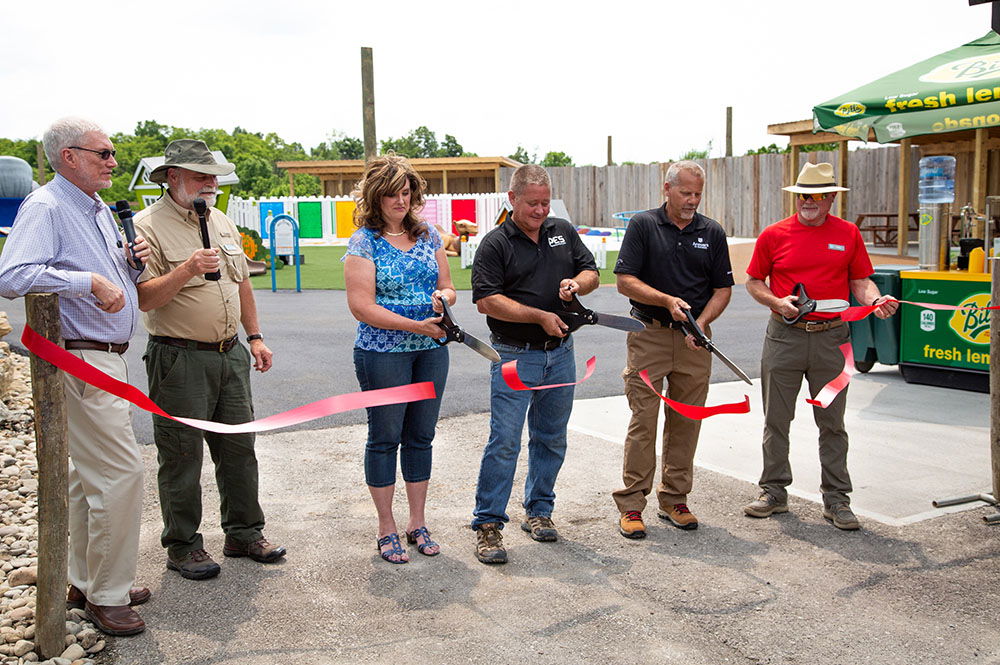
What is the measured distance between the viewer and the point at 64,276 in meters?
3.35

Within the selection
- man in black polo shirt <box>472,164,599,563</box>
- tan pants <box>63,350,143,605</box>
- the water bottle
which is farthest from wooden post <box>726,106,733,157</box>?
tan pants <box>63,350,143,605</box>

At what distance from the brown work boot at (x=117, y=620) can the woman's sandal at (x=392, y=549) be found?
113 centimetres

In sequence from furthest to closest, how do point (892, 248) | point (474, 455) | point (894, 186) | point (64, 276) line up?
point (894, 186)
point (892, 248)
point (474, 455)
point (64, 276)

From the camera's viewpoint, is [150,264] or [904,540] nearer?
[150,264]

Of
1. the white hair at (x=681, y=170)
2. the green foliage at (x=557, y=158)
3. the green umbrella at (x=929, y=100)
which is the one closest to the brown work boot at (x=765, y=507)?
the white hair at (x=681, y=170)

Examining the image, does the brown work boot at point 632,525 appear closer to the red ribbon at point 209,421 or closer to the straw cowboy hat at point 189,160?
the red ribbon at point 209,421

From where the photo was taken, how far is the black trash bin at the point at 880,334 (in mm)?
8906

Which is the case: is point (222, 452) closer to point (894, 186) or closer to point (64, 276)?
point (64, 276)

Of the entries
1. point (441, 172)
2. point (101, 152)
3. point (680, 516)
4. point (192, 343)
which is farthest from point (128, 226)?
point (441, 172)

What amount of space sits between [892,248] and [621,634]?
1931cm

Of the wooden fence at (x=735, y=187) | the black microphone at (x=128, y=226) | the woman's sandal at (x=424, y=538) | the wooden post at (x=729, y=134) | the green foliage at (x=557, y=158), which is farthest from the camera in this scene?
the green foliage at (x=557, y=158)

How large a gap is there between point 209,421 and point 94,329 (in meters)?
0.81

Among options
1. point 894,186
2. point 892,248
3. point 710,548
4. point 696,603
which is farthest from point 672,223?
point 894,186

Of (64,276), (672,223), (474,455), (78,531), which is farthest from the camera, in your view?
(474,455)
